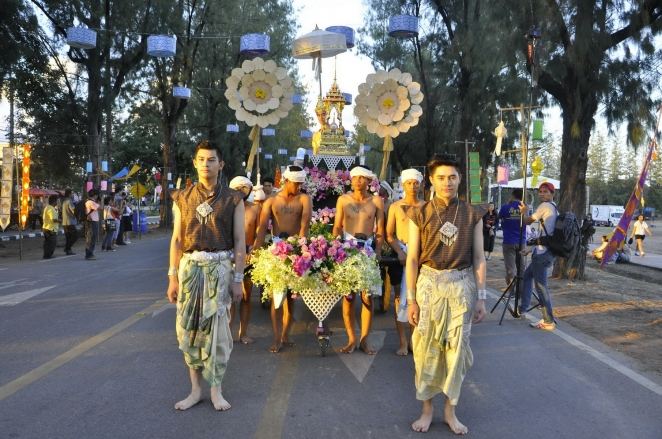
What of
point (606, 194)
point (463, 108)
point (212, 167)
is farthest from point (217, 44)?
point (606, 194)

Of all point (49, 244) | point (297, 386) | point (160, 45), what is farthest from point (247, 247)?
point (49, 244)

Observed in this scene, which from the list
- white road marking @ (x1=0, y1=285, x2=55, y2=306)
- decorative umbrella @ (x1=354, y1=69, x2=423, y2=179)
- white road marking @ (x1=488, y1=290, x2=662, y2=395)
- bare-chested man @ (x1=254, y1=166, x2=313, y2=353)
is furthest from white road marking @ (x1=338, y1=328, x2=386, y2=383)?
white road marking @ (x1=0, y1=285, x2=55, y2=306)

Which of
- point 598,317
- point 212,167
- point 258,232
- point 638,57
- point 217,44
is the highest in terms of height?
point 217,44

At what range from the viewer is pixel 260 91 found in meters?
8.31

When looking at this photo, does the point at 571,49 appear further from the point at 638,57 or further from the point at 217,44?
the point at 217,44

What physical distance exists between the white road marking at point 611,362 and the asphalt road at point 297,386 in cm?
2

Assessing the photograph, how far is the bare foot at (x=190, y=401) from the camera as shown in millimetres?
4461

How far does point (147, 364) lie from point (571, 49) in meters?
Answer: 10.4

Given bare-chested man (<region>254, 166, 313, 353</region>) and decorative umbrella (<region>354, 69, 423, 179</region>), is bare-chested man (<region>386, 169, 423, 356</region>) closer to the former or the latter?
bare-chested man (<region>254, 166, 313, 353</region>)

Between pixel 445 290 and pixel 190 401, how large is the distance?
215 cm

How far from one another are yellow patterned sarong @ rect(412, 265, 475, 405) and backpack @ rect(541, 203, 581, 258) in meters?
3.97

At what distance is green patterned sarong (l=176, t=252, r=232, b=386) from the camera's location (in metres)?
4.45

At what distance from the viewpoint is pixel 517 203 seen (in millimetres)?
11562

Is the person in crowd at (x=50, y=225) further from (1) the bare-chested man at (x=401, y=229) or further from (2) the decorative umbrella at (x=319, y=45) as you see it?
(1) the bare-chested man at (x=401, y=229)
